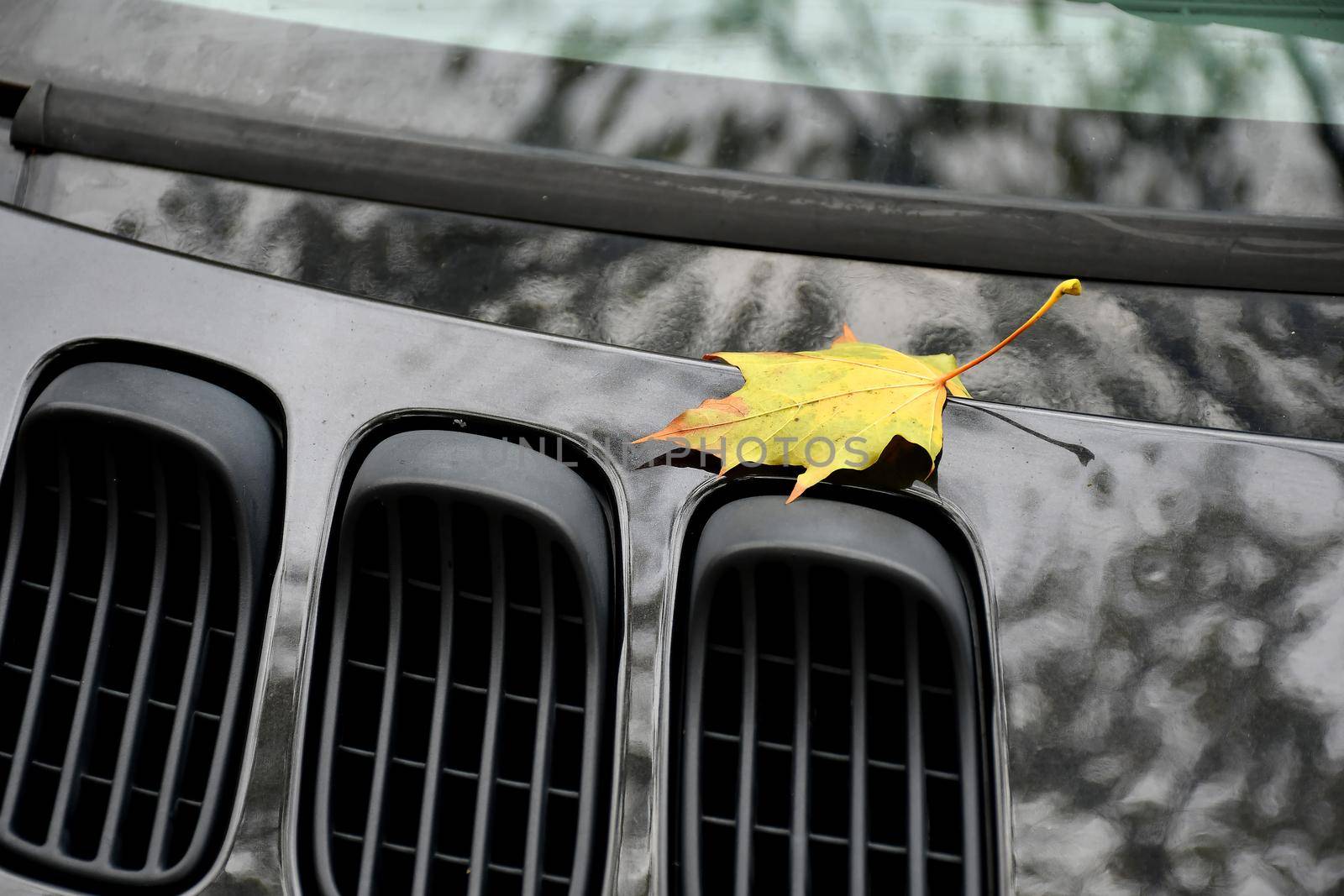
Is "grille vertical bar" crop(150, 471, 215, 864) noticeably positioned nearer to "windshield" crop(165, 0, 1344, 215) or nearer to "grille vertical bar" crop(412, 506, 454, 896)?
"grille vertical bar" crop(412, 506, 454, 896)

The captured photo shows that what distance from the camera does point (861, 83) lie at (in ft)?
5.07

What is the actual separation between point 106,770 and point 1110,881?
1.18m

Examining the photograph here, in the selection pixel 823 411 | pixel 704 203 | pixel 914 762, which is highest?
pixel 704 203

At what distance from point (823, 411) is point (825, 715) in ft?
1.20

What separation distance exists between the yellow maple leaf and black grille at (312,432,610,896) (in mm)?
198

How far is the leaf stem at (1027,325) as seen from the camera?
131 centimetres

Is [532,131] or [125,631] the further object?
[532,131]

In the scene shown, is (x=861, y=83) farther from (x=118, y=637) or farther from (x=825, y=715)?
(x=118, y=637)

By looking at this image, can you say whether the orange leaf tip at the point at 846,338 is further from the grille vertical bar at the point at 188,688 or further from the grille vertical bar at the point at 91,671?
the grille vertical bar at the point at 91,671

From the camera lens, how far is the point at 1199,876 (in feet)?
3.72

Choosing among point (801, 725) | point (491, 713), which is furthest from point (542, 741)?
point (801, 725)

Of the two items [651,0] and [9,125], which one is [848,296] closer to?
[651,0]

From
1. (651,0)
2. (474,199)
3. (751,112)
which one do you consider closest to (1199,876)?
(751,112)

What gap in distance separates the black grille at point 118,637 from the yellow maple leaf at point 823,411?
557 mm
